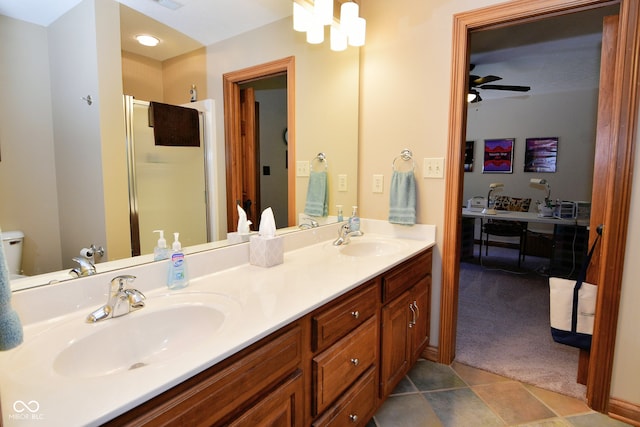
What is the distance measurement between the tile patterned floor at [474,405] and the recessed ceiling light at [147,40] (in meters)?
1.88

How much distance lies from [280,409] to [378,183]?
1573 mm

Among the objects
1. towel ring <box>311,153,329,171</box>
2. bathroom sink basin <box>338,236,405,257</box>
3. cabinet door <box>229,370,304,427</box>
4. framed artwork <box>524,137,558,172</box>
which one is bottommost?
cabinet door <box>229,370,304,427</box>

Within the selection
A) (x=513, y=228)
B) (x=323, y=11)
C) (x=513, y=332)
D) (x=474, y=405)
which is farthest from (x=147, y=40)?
(x=513, y=228)

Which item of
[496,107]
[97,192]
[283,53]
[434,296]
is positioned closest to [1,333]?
[97,192]

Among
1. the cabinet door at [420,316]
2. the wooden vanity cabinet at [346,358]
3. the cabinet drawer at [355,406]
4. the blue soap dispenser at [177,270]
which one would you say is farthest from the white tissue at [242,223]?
the cabinet door at [420,316]

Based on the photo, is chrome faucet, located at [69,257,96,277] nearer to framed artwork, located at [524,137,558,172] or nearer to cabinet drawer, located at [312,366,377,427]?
cabinet drawer, located at [312,366,377,427]

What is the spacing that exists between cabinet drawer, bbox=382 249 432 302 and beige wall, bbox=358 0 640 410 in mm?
148

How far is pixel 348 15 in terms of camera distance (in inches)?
79.0

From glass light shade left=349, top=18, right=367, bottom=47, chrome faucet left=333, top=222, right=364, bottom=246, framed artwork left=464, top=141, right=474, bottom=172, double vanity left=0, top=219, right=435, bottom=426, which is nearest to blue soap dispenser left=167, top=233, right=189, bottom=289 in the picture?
double vanity left=0, top=219, right=435, bottom=426

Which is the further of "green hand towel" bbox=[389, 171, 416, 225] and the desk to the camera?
the desk

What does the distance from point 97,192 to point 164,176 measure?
24 centimetres

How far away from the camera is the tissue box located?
1500 mm

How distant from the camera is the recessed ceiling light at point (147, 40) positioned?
1.17 meters

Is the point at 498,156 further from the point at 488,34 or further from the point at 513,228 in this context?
the point at 488,34
